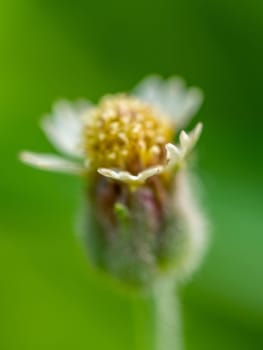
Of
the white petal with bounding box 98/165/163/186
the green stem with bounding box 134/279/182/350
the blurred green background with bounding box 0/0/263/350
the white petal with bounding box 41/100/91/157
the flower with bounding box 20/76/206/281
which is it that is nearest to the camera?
the white petal with bounding box 98/165/163/186

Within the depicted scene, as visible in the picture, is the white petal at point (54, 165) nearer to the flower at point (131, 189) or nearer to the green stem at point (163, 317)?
the flower at point (131, 189)

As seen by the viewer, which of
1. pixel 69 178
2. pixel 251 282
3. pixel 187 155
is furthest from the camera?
pixel 69 178

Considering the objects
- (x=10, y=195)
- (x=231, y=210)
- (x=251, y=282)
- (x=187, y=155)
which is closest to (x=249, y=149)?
(x=231, y=210)

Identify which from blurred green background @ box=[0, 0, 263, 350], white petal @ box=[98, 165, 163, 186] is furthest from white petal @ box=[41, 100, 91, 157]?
blurred green background @ box=[0, 0, 263, 350]

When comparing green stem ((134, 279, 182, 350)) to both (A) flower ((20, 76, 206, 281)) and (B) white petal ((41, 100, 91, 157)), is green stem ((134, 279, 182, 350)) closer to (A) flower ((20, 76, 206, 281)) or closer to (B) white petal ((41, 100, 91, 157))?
→ (A) flower ((20, 76, 206, 281))

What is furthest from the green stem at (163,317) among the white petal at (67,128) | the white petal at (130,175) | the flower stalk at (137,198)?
the white petal at (67,128)

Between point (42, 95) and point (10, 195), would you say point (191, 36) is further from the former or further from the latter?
point (10, 195)
